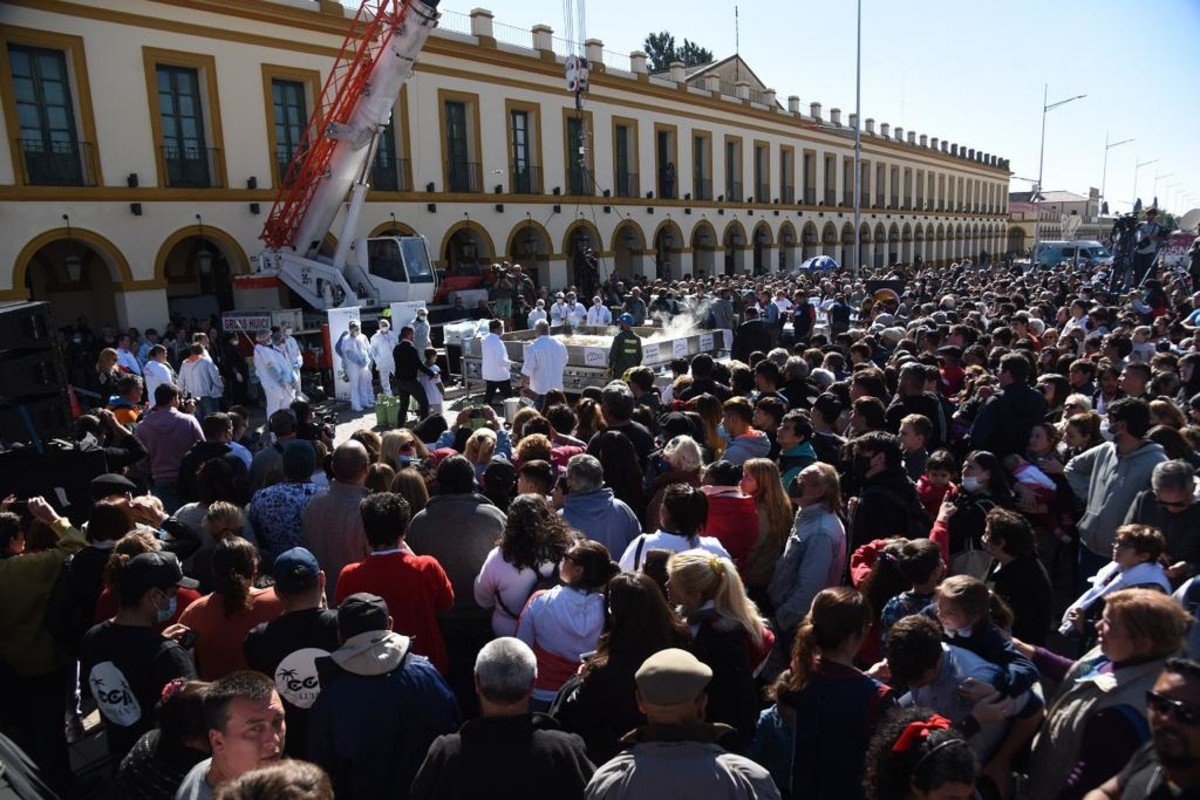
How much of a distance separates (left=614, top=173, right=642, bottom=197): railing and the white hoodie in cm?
2954

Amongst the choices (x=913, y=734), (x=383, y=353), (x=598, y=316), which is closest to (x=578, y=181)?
(x=598, y=316)

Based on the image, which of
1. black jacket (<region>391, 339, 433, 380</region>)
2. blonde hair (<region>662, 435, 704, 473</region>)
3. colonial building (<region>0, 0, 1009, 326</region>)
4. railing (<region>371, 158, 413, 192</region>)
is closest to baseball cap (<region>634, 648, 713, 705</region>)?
blonde hair (<region>662, 435, 704, 473</region>)

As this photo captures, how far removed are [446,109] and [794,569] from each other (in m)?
24.3

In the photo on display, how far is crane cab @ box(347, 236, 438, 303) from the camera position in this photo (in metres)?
19.2

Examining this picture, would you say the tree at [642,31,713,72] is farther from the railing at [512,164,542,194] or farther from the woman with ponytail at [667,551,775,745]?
the woman with ponytail at [667,551,775,745]

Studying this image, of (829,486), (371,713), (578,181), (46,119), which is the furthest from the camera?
(578,181)

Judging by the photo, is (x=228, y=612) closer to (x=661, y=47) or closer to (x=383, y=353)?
(x=383, y=353)

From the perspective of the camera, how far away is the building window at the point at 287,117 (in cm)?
2167

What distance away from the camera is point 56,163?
1780 cm

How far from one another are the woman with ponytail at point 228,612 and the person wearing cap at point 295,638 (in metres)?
0.22

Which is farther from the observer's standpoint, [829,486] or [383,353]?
[383,353]

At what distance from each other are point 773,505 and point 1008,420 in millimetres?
2341

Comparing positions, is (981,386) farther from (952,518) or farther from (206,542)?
(206,542)

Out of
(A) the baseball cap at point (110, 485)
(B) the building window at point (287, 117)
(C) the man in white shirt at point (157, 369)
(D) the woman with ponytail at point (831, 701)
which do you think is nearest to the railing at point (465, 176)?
(B) the building window at point (287, 117)
